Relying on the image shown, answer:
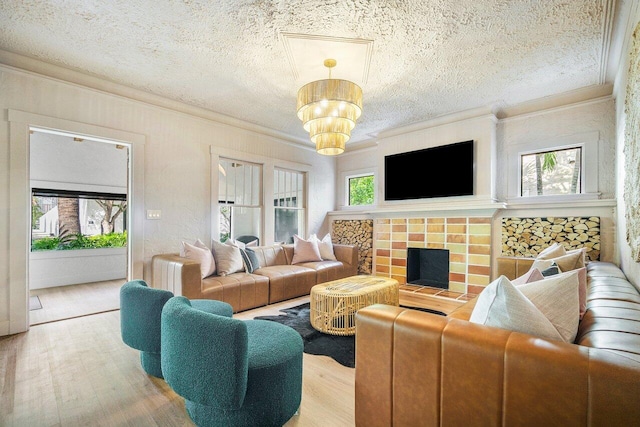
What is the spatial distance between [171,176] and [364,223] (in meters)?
3.45

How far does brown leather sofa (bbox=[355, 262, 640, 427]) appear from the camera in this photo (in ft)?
2.79

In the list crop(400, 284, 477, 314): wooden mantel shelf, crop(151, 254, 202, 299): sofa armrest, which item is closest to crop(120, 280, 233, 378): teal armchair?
crop(151, 254, 202, 299): sofa armrest

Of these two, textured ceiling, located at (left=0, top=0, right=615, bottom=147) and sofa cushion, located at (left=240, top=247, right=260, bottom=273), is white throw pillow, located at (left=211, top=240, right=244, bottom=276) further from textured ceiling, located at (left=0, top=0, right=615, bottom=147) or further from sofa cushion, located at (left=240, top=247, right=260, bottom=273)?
textured ceiling, located at (left=0, top=0, right=615, bottom=147)

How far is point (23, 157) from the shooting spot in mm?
2881

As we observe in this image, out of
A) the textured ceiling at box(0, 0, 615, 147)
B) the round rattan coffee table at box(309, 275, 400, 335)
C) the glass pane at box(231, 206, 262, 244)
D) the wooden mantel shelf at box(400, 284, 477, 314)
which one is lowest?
the wooden mantel shelf at box(400, 284, 477, 314)

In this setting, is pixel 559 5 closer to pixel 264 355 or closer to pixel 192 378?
pixel 264 355

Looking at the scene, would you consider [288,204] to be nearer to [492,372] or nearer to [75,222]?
[75,222]

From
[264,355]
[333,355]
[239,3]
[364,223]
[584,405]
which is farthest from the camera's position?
[364,223]

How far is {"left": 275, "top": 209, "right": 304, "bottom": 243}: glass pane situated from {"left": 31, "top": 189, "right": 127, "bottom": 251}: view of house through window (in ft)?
10.8

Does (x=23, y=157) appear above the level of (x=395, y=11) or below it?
below

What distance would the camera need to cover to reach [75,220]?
219 inches

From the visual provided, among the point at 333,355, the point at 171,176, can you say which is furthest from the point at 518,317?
the point at 171,176

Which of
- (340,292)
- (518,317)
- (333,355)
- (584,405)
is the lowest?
(333,355)

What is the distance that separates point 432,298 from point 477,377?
127 inches
